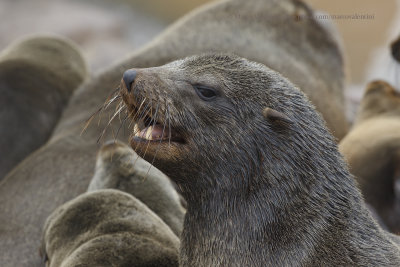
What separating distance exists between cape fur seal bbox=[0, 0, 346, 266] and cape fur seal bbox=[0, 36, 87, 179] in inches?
7.5

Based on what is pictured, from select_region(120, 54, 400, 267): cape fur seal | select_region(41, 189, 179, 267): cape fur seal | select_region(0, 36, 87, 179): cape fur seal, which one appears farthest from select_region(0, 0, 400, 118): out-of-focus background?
select_region(120, 54, 400, 267): cape fur seal

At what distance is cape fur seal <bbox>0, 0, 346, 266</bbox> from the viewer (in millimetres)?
6160

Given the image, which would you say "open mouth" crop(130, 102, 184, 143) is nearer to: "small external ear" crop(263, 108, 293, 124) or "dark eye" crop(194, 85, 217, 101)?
"dark eye" crop(194, 85, 217, 101)

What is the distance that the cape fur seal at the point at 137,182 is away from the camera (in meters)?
5.50

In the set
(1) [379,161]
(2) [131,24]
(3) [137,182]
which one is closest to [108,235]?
(3) [137,182]

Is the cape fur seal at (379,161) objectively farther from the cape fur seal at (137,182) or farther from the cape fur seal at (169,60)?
the cape fur seal at (137,182)

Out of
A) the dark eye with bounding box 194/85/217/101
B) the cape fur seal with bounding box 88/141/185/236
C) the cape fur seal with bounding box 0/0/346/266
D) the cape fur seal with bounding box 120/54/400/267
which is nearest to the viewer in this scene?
the cape fur seal with bounding box 120/54/400/267

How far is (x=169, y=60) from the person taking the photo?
24.1ft

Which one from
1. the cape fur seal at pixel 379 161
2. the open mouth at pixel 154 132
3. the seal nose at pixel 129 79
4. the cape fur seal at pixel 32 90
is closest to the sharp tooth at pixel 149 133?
the open mouth at pixel 154 132

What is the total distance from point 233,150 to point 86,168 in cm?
268

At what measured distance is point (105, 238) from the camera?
4770 mm

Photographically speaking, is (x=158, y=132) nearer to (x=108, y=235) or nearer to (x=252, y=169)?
(x=252, y=169)

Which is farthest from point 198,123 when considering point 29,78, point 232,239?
point 29,78

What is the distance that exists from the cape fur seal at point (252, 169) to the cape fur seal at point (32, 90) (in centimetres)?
350
